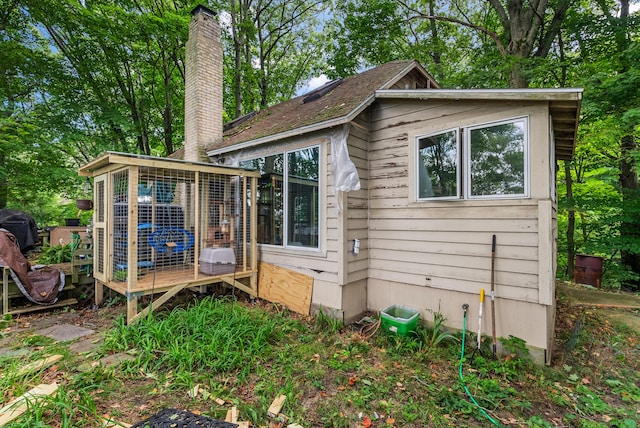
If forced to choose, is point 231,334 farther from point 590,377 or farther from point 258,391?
point 590,377

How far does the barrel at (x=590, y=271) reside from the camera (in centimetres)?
671

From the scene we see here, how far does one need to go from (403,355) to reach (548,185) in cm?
256

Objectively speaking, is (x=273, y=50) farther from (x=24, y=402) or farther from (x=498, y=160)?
(x=24, y=402)

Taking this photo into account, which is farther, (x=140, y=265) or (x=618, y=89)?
(x=618, y=89)

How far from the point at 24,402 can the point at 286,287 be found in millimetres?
3235

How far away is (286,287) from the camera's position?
16.3 feet

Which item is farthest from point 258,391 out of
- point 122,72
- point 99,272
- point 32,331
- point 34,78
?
point 122,72

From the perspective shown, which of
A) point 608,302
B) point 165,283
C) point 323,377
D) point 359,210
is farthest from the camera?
point 608,302

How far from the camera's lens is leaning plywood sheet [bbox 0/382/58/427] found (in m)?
2.12

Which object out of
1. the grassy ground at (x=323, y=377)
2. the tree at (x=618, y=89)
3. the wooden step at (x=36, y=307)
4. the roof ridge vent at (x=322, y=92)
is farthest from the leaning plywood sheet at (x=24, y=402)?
the tree at (x=618, y=89)

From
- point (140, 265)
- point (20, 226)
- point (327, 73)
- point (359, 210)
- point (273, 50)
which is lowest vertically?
point (140, 265)

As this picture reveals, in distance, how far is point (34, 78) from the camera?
9141mm

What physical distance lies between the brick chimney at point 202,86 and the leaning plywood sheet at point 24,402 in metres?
4.94

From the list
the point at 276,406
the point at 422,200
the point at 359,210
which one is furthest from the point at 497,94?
the point at 276,406
